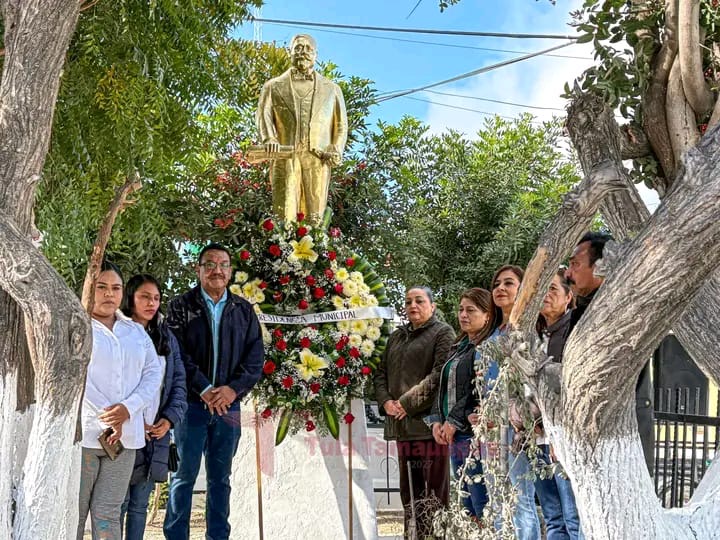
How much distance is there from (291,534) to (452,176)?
25.1 feet

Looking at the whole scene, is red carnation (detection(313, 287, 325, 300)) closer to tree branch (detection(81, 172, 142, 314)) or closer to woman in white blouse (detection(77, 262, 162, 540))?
woman in white blouse (detection(77, 262, 162, 540))

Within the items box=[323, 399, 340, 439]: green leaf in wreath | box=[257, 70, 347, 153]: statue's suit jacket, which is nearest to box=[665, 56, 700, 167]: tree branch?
box=[323, 399, 340, 439]: green leaf in wreath

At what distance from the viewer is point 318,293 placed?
6477mm

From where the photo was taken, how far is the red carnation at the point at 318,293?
6477 mm

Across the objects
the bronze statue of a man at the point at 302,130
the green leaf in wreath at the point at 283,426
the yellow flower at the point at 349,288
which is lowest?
the green leaf in wreath at the point at 283,426

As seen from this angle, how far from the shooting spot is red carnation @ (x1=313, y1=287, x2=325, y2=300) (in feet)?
21.2

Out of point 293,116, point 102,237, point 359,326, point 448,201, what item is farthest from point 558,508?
point 448,201

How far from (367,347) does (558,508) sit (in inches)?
80.6

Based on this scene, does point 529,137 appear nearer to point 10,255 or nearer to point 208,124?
point 208,124

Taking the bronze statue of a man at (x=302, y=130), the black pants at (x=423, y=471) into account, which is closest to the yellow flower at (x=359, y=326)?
the black pants at (x=423, y=471)

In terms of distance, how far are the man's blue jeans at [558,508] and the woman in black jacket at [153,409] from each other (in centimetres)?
213

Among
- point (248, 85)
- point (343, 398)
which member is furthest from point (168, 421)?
point (248, 85)

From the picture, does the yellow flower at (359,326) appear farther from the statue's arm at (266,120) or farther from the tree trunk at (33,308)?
the tree trunk at (33,308)

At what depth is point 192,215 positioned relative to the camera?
9.44 meters
